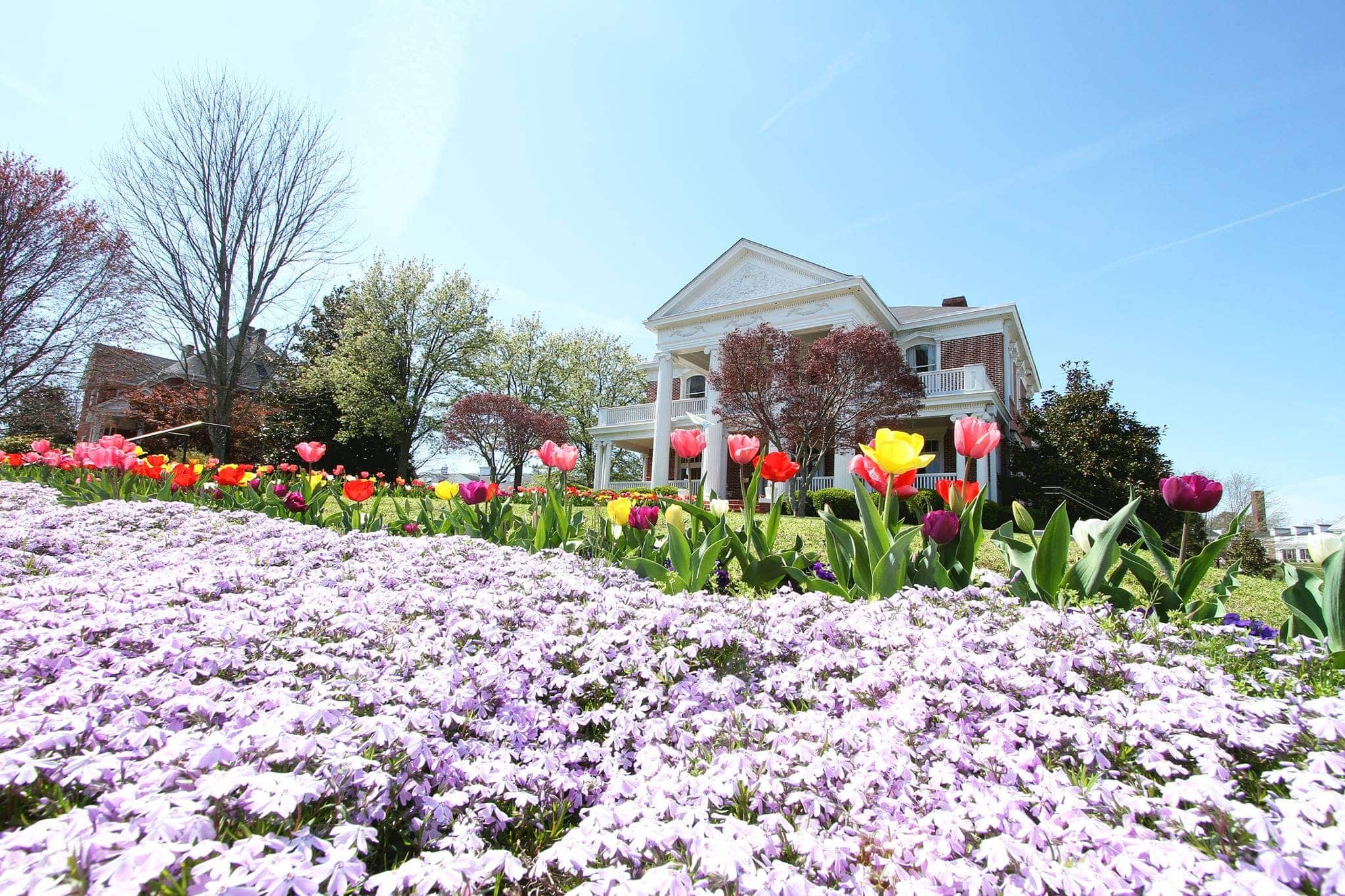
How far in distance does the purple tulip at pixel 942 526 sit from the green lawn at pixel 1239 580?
165cm

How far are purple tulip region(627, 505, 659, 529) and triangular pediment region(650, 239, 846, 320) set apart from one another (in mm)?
15381

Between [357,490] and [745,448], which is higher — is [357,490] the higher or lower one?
the lower one

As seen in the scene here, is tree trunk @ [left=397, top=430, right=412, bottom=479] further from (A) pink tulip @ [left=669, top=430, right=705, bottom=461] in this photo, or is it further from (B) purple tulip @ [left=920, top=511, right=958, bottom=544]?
(B) purple tulip @ [left=920, top=511, right=958, bottom=544]

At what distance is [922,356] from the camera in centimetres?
1927

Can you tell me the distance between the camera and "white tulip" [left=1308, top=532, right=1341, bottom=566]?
7.73 feet

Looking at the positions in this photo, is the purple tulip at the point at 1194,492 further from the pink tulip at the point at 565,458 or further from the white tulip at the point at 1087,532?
the pink tulip at the point at 565,458

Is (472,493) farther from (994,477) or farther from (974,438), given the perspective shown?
(994,477)

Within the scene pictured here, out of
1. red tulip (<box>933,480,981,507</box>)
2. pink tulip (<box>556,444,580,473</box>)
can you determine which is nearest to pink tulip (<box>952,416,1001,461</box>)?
red tulip (<box>933,480,981,507</box>)

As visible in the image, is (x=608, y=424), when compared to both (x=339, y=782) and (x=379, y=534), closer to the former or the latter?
(x=379, y=534)

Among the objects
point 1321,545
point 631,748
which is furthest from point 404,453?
point 1321,545

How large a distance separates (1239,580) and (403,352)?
2510 centimetres

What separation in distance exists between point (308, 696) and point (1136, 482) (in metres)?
18.4

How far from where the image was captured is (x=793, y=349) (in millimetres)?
13391

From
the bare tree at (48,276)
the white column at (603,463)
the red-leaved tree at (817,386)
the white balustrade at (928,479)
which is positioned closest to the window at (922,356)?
the white balustrade at (928,479)
